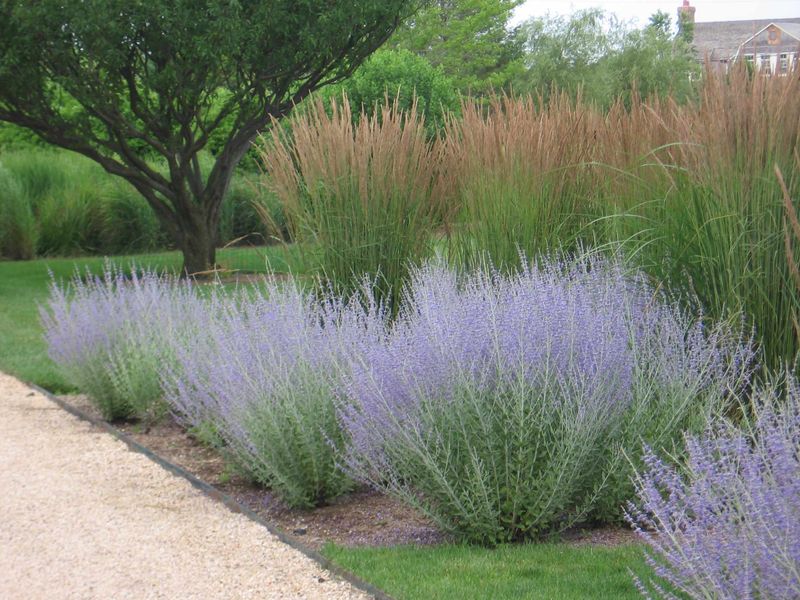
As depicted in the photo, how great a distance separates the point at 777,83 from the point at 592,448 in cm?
186

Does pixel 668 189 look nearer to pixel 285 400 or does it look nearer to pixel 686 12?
pixel 285 400

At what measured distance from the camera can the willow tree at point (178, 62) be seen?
12.7 meters

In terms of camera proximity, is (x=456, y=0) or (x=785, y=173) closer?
(x=785, y=173)

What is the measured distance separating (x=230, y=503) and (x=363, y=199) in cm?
238

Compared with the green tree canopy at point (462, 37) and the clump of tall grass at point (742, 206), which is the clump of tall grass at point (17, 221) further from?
the green tree canopy at point (462, 37)

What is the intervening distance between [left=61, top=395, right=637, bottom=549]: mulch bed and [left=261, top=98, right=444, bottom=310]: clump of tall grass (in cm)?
152

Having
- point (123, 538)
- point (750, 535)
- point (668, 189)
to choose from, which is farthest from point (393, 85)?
point (750, 535)

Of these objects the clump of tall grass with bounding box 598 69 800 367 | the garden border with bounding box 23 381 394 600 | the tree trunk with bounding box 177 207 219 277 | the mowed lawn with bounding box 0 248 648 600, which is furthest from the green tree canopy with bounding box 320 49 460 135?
the mowed lawn with bounding box 0 248 648 600

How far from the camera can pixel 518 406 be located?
3889 mm

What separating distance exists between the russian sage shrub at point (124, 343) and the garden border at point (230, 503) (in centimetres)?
23

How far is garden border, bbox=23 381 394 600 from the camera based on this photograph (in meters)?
3.73

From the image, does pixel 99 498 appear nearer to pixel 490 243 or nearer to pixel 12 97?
pixel 490 243

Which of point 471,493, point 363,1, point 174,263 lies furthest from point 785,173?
point 174,263

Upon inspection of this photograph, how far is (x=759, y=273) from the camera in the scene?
433 centimetres
